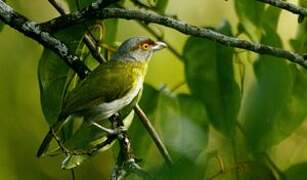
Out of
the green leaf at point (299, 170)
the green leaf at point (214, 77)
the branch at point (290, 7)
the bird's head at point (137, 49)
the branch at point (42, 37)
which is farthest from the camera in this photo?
the bird's head at point (137, 49)

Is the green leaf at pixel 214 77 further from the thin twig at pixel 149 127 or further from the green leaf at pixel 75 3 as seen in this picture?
the green leaf at pixel 75 3

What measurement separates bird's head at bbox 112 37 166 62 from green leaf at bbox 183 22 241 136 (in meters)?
0.17

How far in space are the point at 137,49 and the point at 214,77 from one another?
0.29 m

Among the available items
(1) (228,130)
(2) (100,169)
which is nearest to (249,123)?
(1) (228,130)

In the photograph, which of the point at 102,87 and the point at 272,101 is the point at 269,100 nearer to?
the point at 272,101

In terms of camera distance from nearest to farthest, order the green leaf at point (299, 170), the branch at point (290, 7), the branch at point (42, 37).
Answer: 1. the green leaf at point (299, 170)
2. the branch at point (290, 7)
3. the branch at point (42, 37)

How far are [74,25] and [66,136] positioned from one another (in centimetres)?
25

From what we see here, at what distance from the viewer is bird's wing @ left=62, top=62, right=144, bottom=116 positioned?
217cm

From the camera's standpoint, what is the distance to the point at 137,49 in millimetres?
2473

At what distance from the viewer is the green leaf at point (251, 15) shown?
2.27 meters

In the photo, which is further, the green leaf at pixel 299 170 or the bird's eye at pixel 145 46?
the bird's eye at pixel 145 46

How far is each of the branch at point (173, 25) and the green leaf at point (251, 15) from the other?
10.3 inches

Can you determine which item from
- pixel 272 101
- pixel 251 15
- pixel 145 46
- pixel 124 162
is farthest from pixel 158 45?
pixel 124 162

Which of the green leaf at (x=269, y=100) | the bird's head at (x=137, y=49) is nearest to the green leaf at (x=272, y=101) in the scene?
the green leaf at (x=269, y=100)
